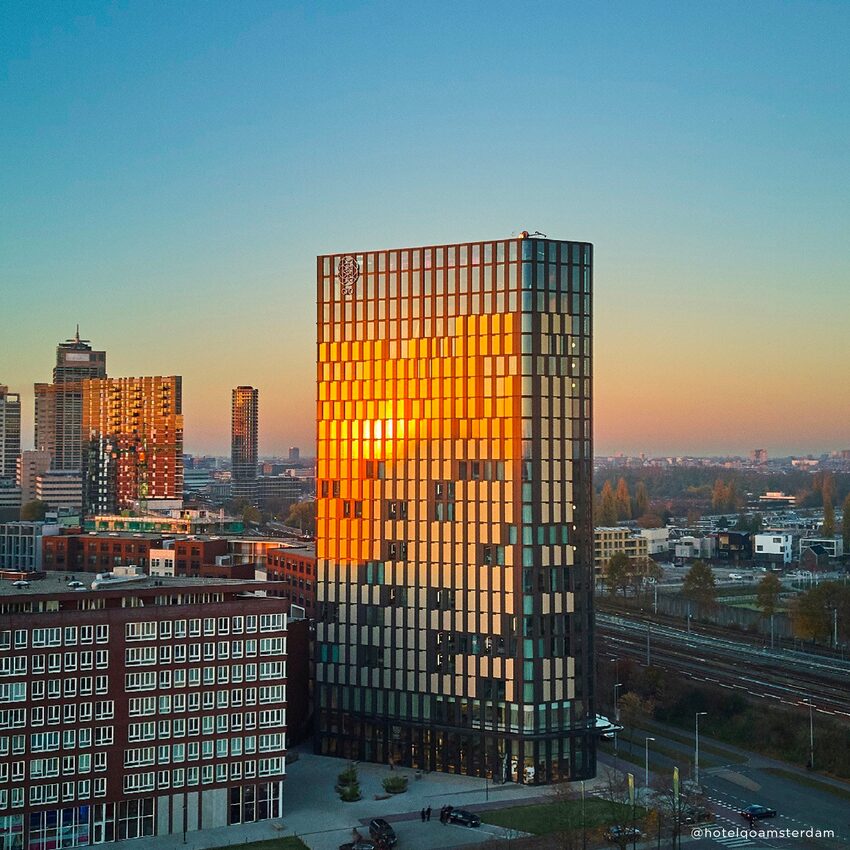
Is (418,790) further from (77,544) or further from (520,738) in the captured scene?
(77,544)

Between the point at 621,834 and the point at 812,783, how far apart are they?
2587 centimetres

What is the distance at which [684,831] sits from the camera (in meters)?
88.8

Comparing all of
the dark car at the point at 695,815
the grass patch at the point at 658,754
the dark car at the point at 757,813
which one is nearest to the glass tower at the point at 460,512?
the grass patch at the point at 658,754

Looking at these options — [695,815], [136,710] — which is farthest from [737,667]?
[136,710]

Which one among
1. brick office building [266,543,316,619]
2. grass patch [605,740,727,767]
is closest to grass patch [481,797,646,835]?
grass patch [605,740,727,767]

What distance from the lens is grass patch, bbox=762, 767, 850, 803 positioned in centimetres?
9938

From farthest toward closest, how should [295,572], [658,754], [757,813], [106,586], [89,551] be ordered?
[89,551] → [295,572] → [658,754] → [106,586] → [757,813]

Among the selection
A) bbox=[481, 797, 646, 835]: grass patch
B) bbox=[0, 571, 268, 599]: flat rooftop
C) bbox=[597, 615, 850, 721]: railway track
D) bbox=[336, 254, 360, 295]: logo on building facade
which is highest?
bbox=[336, 254, 360, 295]: logo on building facade

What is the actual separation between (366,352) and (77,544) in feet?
256

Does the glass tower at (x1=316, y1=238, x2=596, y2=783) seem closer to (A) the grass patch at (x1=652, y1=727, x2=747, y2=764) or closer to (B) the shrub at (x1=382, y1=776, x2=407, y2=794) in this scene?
(B) the shrub at (x1=382, y1=776, x2=407, y2=794)

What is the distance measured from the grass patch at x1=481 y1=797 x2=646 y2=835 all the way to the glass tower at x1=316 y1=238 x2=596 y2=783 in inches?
288

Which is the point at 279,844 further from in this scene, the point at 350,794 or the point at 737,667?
the point at 737,667

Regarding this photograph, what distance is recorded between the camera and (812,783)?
337ft

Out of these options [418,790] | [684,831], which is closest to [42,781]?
[418,790]
